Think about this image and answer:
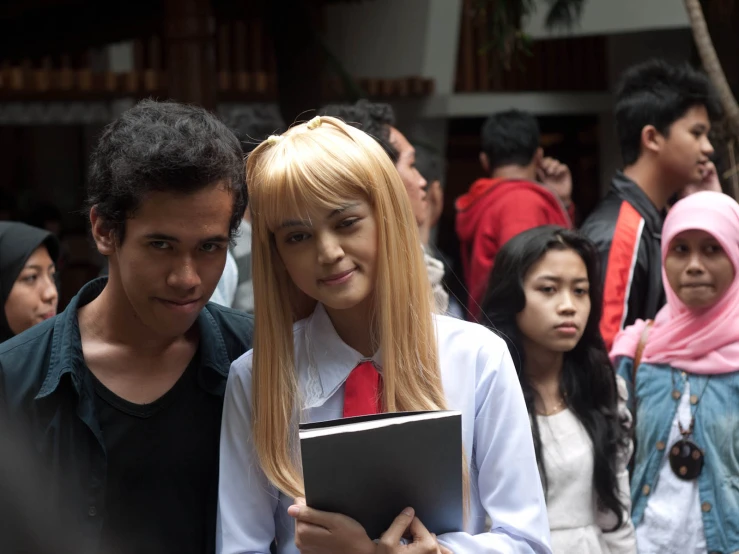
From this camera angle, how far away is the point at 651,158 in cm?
445

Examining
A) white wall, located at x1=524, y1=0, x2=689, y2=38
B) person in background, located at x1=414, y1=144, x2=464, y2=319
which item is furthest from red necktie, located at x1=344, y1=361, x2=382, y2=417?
white wall, located at x1=524, y1=0, x2=689, y2=38

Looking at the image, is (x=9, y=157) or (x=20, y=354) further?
(x=9, y=157)

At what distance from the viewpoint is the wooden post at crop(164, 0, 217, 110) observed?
5375mm

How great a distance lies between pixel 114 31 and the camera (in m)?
7.83

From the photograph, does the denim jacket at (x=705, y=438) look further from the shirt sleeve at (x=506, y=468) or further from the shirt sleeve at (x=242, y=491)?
the shirt sleeve at (x=242, y=491)

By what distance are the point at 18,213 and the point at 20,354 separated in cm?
731

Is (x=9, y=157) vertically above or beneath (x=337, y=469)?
above

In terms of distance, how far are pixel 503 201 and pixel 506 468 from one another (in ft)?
8.94

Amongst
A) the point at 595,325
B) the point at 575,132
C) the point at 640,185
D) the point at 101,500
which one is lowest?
the point at 101,500

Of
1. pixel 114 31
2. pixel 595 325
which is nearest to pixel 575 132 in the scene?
pixel 114 31

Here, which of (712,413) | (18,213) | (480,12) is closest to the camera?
(712,413)

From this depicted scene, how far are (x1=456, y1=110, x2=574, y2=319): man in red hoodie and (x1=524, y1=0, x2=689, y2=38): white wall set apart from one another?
3638 millimetres

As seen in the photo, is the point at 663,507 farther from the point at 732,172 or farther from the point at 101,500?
the point at 732,172

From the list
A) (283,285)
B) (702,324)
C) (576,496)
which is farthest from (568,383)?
(283,285)
